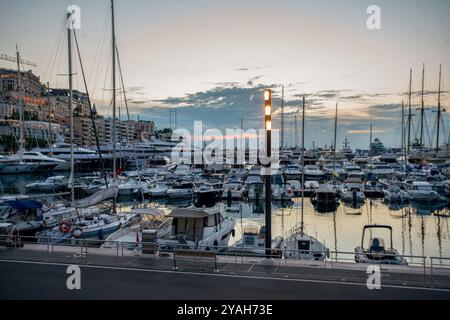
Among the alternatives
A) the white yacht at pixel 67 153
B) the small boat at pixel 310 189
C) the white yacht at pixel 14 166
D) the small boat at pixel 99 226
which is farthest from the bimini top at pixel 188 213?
the white yacht at pixel 67 153

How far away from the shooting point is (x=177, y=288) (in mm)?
12281

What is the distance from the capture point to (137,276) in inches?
536

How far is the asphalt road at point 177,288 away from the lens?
37.7 ft

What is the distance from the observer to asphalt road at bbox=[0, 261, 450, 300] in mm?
11500

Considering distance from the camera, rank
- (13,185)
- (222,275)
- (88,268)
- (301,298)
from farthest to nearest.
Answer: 1. (13,185)
2. (88,268)
3. (222,275)
4. (301,298)

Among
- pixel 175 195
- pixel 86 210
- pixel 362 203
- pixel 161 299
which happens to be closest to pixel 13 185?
pixel 175 195

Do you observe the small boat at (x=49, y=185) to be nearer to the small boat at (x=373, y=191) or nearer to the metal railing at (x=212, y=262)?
the small boat at (x=373, y=191)

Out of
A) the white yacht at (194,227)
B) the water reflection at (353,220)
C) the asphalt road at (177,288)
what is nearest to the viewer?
the asphalt road at (177,288)

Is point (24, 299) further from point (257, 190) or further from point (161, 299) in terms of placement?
point (257, 190)

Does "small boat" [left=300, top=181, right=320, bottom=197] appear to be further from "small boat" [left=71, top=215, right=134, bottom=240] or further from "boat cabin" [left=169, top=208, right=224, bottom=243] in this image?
"boat cabin" [left=169, top=208, right=224, bottom=243]

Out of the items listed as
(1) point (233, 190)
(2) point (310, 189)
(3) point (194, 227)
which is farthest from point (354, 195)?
(3) point (194, 227)

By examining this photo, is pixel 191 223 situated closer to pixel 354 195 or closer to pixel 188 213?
pixel 188 213
